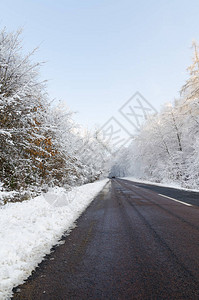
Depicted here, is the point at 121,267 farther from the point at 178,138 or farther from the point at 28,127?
the point at 178,138

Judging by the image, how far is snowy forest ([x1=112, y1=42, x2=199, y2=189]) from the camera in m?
15.8

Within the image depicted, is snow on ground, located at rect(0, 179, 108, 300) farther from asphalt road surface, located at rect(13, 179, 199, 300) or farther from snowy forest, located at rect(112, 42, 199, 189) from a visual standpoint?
snowy forest, located at rect(112, 42, 199, 189)

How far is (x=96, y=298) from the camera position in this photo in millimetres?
1793

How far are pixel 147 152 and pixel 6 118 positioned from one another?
28113 mm

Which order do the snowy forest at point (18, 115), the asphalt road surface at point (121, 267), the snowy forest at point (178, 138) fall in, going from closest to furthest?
1. the asphalt road surface at point (121, 267)
2. the snowy forest at point (18, 115)
3. the snowy forest at point (178, 138)

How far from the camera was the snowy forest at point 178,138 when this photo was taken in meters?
15.8

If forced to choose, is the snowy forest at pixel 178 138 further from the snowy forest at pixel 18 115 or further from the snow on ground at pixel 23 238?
the snow on ground at pixel 23 238

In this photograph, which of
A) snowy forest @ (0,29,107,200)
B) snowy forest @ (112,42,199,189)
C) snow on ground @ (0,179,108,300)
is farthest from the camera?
snowy forest @ (112,42,199,189)

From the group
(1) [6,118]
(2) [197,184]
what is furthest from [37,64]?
(2) [197,184]

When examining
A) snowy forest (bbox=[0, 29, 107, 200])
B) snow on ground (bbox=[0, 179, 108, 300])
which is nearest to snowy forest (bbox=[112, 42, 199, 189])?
snowy forest (bbox=[0, 29, 107, 200])

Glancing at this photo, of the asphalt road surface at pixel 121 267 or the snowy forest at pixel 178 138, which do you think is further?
the snowy forest at pixel 178 138

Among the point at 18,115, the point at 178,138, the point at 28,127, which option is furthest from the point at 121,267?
the point at 178,138

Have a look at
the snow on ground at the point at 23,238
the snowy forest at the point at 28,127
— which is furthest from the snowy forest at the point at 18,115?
the snow on ground at the point at 23,238

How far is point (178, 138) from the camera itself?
2373cm
